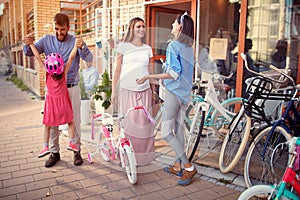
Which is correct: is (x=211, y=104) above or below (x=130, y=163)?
above

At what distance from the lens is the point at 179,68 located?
254 centimetres

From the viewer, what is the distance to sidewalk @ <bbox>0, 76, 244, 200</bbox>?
2533mm

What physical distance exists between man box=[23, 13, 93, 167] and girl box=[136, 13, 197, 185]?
843 millimetres

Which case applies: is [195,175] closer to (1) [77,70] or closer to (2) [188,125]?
(2) [188,125]

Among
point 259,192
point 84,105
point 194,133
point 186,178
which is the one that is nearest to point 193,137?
point 194,133

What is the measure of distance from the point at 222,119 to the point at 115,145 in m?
1.32

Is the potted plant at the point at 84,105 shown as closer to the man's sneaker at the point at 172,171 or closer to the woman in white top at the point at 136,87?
the woman in white top at the point at 136,87

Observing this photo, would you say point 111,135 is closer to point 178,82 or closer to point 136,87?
point 136,87

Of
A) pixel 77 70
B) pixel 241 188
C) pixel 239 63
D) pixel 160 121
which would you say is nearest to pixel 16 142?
pixel 77 70

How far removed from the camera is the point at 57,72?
114 inches

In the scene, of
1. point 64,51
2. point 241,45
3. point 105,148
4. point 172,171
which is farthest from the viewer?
point 241,45

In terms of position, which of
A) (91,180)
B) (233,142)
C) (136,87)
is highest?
(136,87)

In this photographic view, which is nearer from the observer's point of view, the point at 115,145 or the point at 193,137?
the point at 115,145

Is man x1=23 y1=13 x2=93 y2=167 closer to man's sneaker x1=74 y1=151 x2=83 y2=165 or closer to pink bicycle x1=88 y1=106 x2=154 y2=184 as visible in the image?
man's sneaker x1=74 y1=151 x2=83 y2=165
